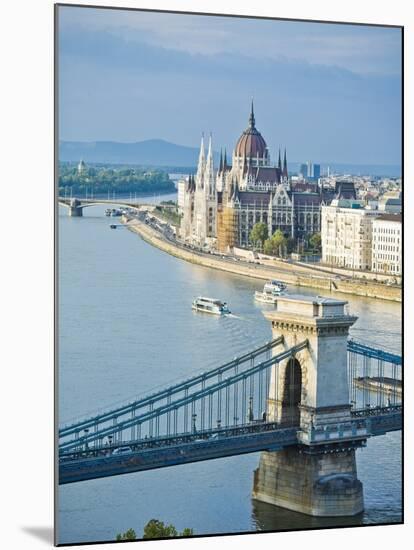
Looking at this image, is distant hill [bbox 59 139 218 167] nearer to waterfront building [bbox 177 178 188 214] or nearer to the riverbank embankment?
waterfront building [bbox 177 178 188 214]

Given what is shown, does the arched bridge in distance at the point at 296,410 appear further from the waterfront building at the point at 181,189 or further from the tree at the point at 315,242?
the waterfront building at the point at 181,189

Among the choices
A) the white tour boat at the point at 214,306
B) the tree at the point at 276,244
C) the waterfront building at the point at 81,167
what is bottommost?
the white tour boat at the point at 214,306

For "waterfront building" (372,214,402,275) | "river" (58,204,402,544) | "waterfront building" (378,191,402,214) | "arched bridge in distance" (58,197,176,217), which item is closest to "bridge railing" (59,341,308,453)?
"river" (58,204,402,544)

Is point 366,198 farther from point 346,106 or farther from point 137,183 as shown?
point 137,183

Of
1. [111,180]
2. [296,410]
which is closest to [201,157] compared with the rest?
[111,180]

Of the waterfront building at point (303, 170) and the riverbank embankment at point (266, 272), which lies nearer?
the riverbank embankment at point (266, 272)

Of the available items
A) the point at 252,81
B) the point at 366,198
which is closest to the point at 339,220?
the point at 366,198

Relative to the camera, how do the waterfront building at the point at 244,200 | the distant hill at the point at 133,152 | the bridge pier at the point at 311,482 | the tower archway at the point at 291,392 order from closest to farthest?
the distant hill at the point at 133,152 → the waterfront building at the point at 244,200 → the bridge pier at the point at 311,482 → the tower archway at the point at 291,392

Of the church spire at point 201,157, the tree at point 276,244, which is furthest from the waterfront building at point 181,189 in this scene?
the tree at point 276,244
